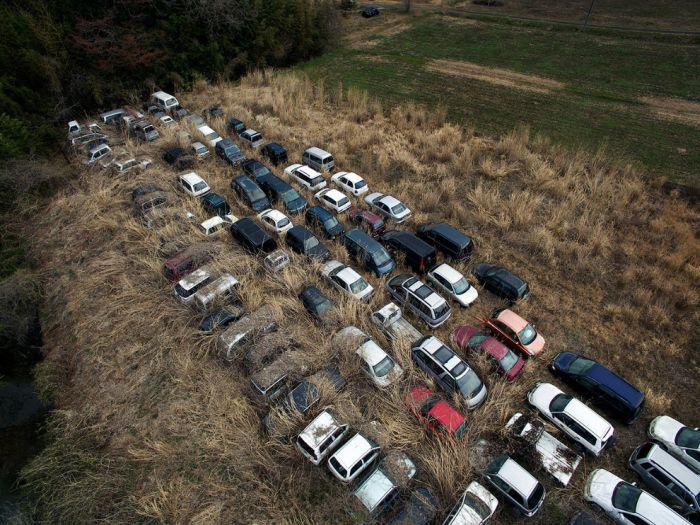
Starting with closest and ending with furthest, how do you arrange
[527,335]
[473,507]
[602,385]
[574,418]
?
[473,507] < [574,418] < [602,385] < [527,335]

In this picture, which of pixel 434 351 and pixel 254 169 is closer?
pixel 434 351

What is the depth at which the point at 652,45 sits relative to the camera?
31.9 meters

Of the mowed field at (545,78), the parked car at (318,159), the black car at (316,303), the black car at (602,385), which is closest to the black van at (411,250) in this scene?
the black car at (316,303)

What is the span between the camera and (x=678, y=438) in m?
9.06

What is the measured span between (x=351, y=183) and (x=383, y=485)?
11.7 m

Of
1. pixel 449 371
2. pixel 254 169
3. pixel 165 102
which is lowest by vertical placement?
pixel 449 371

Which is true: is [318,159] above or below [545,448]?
above

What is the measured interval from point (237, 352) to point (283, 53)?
86.4ft

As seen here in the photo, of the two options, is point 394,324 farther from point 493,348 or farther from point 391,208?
point 391,208

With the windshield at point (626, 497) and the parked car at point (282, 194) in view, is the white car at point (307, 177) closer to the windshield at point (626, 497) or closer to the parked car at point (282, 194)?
the parked car at point (282, 194)

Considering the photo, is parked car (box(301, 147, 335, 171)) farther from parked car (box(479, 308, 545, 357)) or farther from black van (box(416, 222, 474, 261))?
parked car (box(479, 308, 545, 357))

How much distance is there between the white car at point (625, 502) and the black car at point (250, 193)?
518 inches

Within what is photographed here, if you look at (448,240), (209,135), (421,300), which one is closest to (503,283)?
(448,240)

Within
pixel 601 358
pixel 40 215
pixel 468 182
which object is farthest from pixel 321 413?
pixel 40 215
